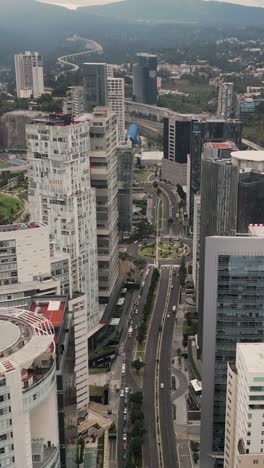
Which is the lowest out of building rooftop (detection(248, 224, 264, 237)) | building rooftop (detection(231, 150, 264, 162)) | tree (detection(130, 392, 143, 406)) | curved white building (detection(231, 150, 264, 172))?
tree (detection(130, 392, 143, 406))

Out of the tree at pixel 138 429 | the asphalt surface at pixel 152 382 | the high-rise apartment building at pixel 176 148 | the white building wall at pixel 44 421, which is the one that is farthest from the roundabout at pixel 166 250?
the white building wall at pixel 44 421

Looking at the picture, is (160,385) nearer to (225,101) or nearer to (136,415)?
(136,415)

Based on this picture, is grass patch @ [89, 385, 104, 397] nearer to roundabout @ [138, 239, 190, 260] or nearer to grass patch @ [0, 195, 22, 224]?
roundabout @ [138, 239, 190, 260]

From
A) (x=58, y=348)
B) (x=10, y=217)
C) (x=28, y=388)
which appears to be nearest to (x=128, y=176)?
(x=10, y=217)

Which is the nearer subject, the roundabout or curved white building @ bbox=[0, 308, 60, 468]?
curved white building @ bbox=[0, 308, 60, 468]

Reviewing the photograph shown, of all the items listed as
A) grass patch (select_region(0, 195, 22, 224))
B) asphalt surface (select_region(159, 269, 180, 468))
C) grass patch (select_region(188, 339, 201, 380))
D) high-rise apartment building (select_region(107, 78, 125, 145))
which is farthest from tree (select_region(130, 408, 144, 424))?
high-rise apartment building (select_region(107, 78, 125, 145))

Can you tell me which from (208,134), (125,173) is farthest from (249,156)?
(125,173)
